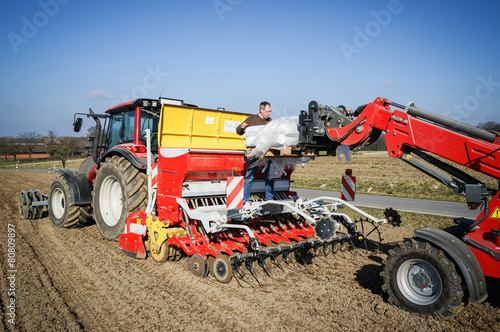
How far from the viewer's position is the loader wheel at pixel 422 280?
3268 millimetres

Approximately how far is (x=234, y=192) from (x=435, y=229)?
2.51 metres

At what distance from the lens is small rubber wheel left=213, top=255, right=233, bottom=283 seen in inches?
164

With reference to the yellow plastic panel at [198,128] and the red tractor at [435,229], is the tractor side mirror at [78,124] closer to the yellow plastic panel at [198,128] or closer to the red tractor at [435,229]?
the yellow plastic panel at [198,128]

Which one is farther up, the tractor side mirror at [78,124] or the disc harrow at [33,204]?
the tractor side mirror at [78,124]

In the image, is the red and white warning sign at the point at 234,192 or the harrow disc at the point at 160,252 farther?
the harrow disc at the point at 160,252

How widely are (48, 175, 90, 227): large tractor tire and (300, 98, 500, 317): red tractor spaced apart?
5909 mm

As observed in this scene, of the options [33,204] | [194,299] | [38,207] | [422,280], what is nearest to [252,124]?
[194,299]

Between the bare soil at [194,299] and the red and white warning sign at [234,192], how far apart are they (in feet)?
3.30

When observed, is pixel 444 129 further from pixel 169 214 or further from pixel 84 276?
pixel 84 276

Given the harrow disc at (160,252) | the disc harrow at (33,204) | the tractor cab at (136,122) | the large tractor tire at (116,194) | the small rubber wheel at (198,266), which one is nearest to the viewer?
the small rubber wheel at (198,266)

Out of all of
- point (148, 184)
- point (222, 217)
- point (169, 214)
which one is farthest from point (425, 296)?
point (148, 184)

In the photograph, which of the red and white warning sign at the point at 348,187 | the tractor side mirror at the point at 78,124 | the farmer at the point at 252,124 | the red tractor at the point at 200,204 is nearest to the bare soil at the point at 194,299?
the red tractor at the point at 200,204

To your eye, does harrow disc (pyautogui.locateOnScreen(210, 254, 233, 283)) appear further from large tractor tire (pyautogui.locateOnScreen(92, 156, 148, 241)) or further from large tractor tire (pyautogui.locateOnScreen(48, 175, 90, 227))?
large tractor tire (pyautogui.locateOnScreen(48, 175, 90, 227))

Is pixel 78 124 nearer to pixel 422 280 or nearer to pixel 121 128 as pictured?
pixel 121 128
